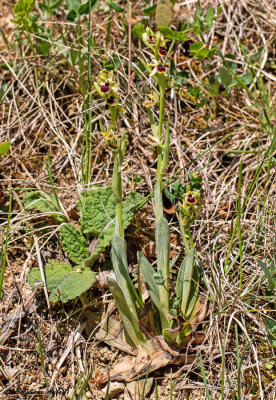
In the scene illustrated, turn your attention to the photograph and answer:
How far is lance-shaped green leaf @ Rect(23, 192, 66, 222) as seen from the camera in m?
2.43

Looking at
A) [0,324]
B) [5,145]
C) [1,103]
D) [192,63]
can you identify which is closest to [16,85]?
[1,103]

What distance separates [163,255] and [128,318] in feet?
1.08

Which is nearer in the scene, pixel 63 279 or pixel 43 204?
A: pixel 63 279

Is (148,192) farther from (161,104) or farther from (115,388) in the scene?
(115,388)

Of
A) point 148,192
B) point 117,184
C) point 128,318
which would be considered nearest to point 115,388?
point 128,318

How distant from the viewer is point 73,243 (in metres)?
2.32

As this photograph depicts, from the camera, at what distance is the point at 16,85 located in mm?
3072

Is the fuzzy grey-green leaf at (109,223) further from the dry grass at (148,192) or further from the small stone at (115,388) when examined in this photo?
the small stone at (115,388)

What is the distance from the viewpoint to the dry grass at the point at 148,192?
6.81 feet

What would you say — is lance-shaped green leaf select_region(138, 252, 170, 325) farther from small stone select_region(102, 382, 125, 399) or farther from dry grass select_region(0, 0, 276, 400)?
small stone select_region(102, 382, 125, 399)

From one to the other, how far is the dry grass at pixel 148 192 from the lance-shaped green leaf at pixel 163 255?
0.25m

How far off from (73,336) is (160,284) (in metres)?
0.60

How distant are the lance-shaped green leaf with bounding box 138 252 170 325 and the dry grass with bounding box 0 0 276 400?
0.89ft

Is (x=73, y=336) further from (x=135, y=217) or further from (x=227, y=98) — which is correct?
(x=227, y=98)
